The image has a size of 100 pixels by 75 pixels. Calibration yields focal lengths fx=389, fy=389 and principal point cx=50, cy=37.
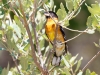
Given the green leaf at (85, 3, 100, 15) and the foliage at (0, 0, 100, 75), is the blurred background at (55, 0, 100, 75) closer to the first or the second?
the foliage at (0, 0, 100, 75)

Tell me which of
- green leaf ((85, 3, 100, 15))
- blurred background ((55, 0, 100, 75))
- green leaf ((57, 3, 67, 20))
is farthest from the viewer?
blurred background ((55, 0, 100, 75))

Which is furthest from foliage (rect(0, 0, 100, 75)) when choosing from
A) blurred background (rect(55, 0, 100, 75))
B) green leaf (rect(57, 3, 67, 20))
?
blurred background (rect(55, 0, 100, 75))

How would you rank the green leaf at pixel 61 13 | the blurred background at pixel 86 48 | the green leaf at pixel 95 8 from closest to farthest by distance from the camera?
1. the green leaf at pixel 95 8
2. the green leaf at pixel 61 13
3. the blurred background at pixel 86 48

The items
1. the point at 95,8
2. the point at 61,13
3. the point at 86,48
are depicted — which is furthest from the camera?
the point at 86,48

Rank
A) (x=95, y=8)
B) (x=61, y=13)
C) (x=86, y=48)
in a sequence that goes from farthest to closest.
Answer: (x=86, y=48) → (x=61, y=13) → (x=95, y=8)

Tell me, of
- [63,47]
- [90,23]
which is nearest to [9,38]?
[90,23]

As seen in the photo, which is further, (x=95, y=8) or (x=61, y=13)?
(x=61, y=13)

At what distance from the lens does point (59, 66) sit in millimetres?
2320

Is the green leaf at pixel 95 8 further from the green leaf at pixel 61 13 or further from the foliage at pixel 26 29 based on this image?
the green leaf at pixel 61 13

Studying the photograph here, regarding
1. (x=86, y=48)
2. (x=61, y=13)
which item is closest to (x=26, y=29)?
(x=61, y=13)

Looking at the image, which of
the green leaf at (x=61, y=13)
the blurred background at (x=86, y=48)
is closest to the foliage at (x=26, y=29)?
the green leaf at (x=61, y=13)

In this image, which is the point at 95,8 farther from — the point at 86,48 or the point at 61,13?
the point at 86,48

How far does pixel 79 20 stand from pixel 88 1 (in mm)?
784

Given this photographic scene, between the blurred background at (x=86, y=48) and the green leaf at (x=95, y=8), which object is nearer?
the green leaf at (x=95, y=8)
